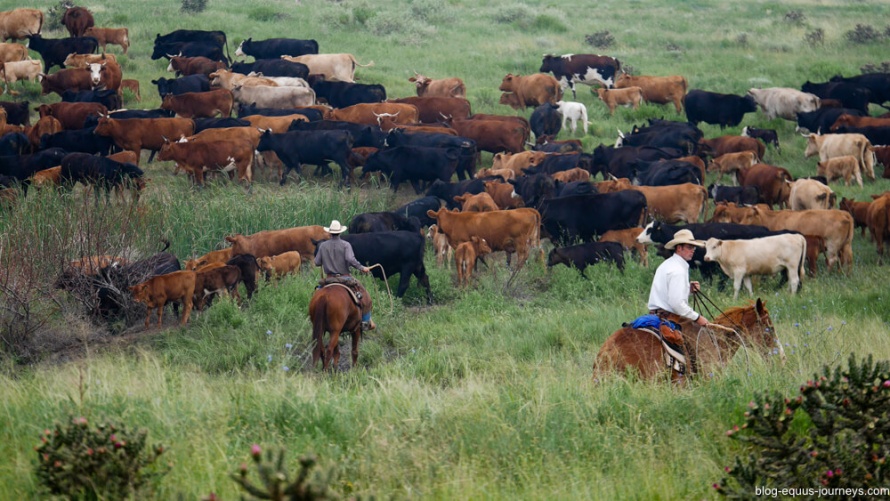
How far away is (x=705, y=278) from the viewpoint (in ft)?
51.4

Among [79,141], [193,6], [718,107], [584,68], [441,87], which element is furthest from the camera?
[193,6]

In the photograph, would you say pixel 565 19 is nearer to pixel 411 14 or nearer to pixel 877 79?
pixel 411 14

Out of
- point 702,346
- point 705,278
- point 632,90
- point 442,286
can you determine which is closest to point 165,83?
point 632,90

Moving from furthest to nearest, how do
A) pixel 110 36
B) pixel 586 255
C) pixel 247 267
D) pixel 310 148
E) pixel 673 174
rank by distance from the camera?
1. pixel 110 36
2. pixel 310 148
3. pixel 673 174
4. pixel 586 255
5. pixel 247 267

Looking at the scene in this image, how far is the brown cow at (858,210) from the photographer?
17.3m

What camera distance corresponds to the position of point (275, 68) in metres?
29.8

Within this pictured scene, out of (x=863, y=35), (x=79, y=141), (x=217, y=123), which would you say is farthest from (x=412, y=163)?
(x=863, y=35)

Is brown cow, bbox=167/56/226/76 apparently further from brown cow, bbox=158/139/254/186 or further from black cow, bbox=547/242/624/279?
black cow, bbox=547/242/624/279

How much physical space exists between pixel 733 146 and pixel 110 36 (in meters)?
19.4

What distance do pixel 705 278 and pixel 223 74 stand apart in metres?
16.8

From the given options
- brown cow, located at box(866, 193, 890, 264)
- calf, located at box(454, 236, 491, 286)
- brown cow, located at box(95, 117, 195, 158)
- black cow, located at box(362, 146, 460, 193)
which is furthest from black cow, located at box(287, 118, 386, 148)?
brown cow, located at box(866, 193, 890, 264)

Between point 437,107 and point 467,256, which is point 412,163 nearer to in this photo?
point 467,256

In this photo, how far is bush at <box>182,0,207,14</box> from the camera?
3762cm

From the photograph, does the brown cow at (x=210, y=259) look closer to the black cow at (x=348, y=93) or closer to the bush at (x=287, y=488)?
the bush at (x=287, y=488)
